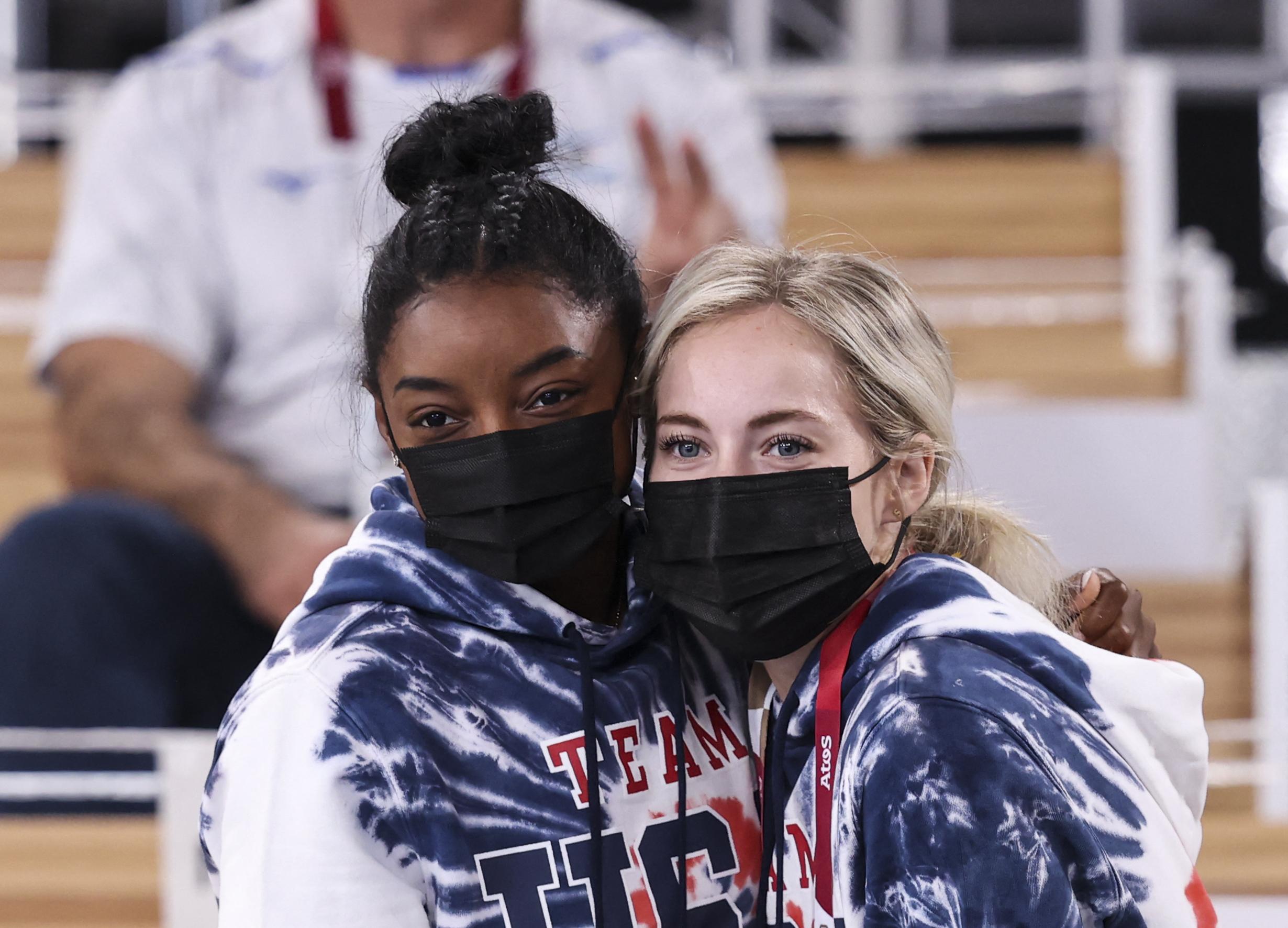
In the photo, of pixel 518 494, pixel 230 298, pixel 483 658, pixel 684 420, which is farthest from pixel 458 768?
pixel 230 298

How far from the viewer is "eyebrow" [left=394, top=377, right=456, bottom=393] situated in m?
1.05

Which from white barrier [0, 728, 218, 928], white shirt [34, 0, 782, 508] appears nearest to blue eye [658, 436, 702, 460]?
white barrier [0, 728, 218, 928]

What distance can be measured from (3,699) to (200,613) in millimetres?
329

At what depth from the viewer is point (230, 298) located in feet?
7.52

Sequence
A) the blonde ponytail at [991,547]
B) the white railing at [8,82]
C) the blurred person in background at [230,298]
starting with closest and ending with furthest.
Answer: the blonde ponytail at [991,547] → the blurred person in background at [230,298] → the white railing at [8,82]

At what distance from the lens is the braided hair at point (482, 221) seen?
1.05 meters

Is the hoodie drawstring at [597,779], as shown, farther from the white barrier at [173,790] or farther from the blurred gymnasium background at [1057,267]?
the white barrier at [173,790]

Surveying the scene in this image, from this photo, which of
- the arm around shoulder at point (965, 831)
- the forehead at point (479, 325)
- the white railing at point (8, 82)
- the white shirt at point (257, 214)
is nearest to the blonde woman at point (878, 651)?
the arm around shoulder at point (965, 831)

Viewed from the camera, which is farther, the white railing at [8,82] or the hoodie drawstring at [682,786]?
the white railing at [8,82]

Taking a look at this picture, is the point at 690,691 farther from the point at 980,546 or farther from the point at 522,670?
the point at 980,546

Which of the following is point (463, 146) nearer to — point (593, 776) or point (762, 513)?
point (762, 513)

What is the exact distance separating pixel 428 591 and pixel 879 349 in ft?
1.26

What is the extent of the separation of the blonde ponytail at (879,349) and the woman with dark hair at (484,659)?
0.07 metres

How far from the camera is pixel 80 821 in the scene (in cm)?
244
